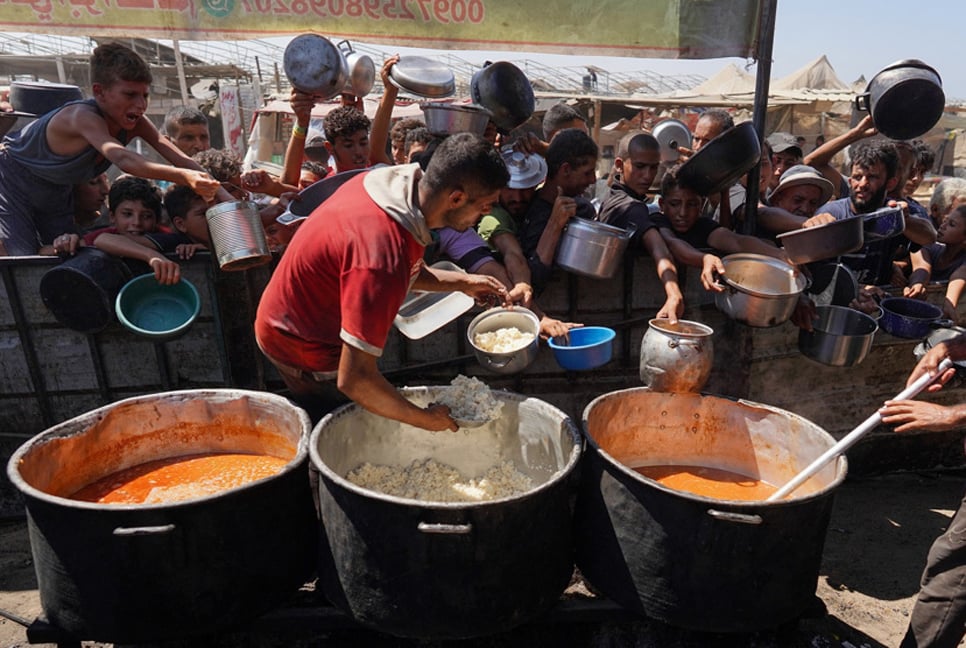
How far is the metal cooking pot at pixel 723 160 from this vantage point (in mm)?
3729

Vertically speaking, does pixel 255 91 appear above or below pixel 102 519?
above

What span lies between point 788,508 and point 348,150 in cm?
369

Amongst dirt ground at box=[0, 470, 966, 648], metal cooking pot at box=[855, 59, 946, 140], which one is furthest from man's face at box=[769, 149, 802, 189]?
dirt ground at box=[0, 470, 966, 648]

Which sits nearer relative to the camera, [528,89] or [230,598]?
[230,598]

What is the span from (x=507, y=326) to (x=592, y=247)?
0.71 metres

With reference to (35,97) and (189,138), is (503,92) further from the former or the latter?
(35,97)

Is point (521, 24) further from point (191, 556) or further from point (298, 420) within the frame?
point (191, 556)

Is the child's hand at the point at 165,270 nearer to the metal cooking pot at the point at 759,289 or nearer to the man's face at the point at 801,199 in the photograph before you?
the metal cooking pot at the point at 759,289

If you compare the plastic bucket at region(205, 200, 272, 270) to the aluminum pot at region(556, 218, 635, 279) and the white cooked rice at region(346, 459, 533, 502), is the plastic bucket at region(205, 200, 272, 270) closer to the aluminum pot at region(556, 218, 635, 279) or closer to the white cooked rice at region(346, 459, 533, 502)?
the white cooked rice at region(346, 459, 533, 502)

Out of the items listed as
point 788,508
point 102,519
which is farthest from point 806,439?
point 102,519

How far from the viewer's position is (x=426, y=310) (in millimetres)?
3736

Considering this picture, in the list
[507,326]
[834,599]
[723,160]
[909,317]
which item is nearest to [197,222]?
[507,326]

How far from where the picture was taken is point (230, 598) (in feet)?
8.09

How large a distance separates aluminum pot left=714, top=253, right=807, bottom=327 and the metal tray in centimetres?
152
